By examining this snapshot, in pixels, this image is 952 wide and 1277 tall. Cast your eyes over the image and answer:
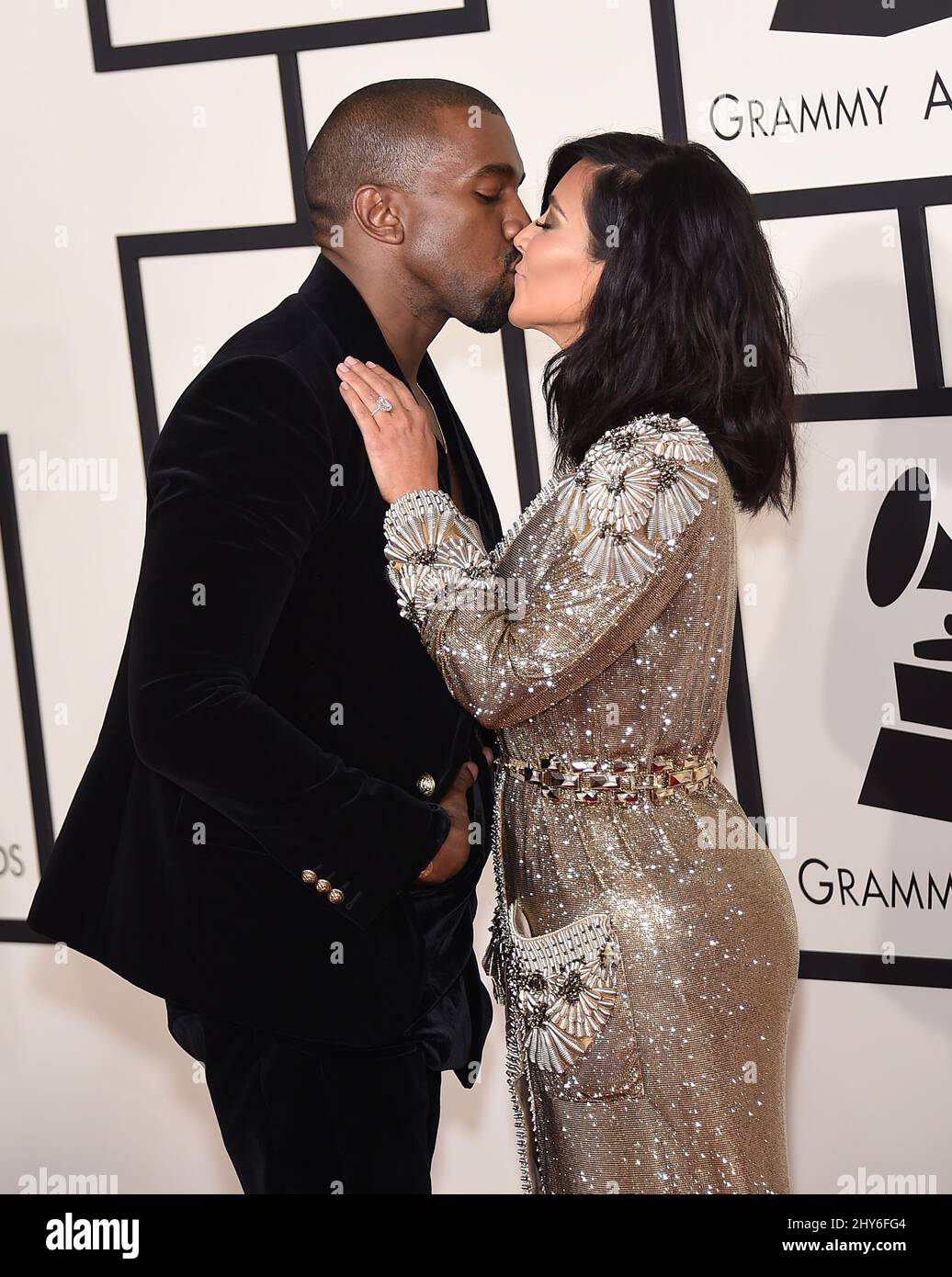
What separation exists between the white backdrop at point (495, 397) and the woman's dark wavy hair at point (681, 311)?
0.66m

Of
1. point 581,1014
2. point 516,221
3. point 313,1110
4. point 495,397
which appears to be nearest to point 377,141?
point 516,221

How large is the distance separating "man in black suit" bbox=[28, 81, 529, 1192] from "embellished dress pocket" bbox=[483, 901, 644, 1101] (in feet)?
0.55

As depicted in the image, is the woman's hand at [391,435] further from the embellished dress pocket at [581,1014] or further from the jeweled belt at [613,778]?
the embellished dress pocket at [581,1014]

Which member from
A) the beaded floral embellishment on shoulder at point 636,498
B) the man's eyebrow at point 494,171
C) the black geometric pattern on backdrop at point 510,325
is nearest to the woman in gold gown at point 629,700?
the beaded floral embellishment on shoulder at point 636,498

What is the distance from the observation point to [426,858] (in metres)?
1.50

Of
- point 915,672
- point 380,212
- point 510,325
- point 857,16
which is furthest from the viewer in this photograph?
point 510,325

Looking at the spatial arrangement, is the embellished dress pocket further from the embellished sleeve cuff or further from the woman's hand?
the woman's hand

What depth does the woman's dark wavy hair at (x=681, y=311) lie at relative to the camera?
1506 millimetres

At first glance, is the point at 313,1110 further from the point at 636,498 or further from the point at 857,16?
the point at 857,16

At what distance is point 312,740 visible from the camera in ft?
5.03

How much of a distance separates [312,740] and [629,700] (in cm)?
37
